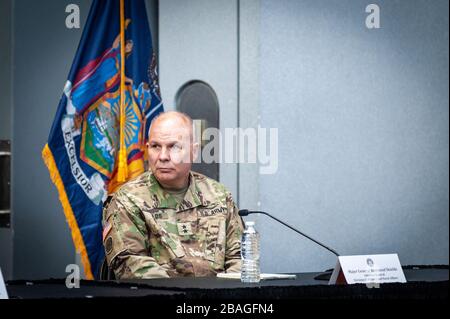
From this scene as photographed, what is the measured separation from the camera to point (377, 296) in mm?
2311

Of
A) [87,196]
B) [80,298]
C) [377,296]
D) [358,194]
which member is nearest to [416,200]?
[358,194]

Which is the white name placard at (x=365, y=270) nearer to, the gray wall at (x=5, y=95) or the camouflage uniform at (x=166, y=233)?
the camouflage uniform at (x=166, y=233)

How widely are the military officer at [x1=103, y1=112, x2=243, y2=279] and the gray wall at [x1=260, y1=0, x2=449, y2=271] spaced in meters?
1.13

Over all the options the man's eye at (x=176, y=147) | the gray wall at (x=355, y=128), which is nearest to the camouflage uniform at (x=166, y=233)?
the man's eye at (x=176, y=147)

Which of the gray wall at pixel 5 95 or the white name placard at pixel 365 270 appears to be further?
the gray wall at pixel 5 95

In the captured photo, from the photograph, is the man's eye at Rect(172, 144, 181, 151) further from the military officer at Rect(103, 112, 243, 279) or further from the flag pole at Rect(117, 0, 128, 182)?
the flag pole at Rect(117, 0, 128, 182)

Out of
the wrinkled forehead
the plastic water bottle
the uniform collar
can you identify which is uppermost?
the wrinkled forehead

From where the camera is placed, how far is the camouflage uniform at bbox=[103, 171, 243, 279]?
3088 mm

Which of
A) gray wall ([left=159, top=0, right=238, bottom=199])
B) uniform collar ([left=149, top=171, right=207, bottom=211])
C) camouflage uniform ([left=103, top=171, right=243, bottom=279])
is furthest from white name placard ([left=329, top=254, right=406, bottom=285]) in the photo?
gray wall ([left=159, top=0, right=238, bottom=199])

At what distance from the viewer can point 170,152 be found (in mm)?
3346

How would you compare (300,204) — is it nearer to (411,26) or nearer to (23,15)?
(411,26)

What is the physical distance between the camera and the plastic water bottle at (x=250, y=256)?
8.96 ft

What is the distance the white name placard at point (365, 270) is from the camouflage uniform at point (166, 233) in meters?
0.73

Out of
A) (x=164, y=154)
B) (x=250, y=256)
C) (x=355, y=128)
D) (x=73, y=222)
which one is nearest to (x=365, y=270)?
(x=250, y=256)
